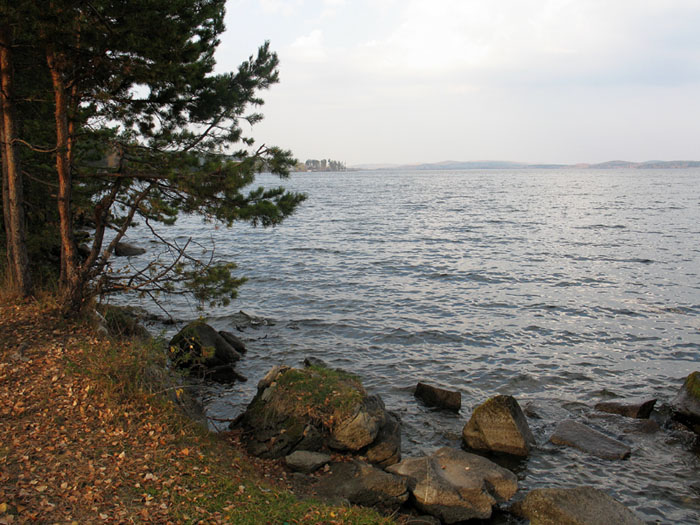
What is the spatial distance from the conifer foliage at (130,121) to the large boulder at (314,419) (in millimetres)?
2599

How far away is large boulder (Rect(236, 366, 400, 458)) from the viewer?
785 centimetres

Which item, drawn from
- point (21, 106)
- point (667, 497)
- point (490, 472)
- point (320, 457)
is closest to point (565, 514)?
point (490, 472)

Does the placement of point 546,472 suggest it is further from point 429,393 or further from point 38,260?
point 38,260

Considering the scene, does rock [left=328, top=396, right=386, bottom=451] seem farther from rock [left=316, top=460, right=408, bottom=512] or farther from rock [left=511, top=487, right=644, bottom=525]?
rock [left=511, top=487, right=644, bottom=525]

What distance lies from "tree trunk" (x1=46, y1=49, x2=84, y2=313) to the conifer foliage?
0.02 metres

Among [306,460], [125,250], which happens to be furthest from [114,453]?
[125,250]

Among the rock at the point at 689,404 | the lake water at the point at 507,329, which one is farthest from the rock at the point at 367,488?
the rock at the point at 689,404

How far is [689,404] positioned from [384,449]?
611cm

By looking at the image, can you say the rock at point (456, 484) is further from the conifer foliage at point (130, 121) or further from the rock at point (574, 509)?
the conifer foliage at point (130, 121)

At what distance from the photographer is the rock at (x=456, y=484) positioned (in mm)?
6777

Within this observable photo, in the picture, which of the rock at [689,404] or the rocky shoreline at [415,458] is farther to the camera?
the rock at [689,404]

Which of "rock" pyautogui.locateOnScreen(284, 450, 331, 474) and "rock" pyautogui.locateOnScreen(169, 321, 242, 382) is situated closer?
"rock" pyautogui.locateOnScreen(284, 450, 331, 474)

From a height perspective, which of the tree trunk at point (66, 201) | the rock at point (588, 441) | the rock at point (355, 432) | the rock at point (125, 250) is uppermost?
the tree trunk at point (66, 201)

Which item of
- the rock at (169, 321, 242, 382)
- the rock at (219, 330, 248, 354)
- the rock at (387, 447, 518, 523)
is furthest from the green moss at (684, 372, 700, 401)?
the rock at (219, 330, 248, 354)
